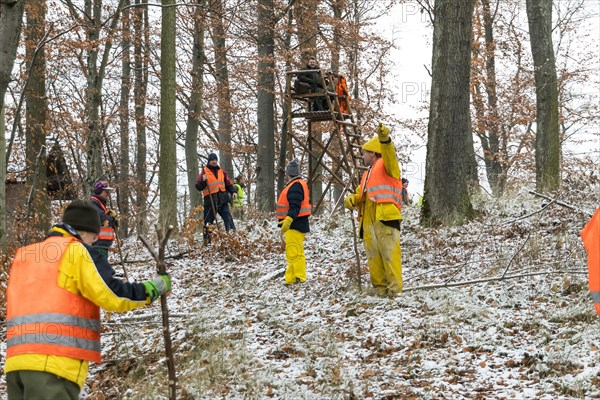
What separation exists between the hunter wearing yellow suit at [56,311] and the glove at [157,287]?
89 millimetres

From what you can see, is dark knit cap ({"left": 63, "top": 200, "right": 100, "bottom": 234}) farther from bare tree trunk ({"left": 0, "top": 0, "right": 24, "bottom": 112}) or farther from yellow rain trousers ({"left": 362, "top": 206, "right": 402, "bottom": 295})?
yellow rain trousers ({"left": 362, "top": 206, "right": 402, "bottom": 295})

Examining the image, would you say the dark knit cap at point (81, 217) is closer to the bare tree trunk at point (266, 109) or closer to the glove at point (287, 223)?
the glove at point (287, 223)

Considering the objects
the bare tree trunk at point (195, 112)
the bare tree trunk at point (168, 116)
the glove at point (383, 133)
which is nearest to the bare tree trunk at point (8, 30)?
the glove at point (383, 133)

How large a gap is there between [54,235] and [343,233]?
30.9 feet

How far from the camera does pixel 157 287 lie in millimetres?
4508

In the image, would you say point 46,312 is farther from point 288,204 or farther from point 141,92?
point 141,92

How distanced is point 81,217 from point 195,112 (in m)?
16.2

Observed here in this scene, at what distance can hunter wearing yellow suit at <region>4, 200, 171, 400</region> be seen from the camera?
4.12 metres

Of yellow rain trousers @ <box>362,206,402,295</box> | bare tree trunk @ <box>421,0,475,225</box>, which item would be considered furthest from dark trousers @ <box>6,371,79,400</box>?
bare tree trunk @ <box>421,0,475,225</box>

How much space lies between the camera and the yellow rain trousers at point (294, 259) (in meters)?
10.1

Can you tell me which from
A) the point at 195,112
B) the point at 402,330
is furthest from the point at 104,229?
the point at 195,112

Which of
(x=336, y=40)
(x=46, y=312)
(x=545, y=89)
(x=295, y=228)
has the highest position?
(x=336, y=40)

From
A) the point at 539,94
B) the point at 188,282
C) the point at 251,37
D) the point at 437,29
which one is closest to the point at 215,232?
the point at 188,282

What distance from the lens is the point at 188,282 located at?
37.2 ft
